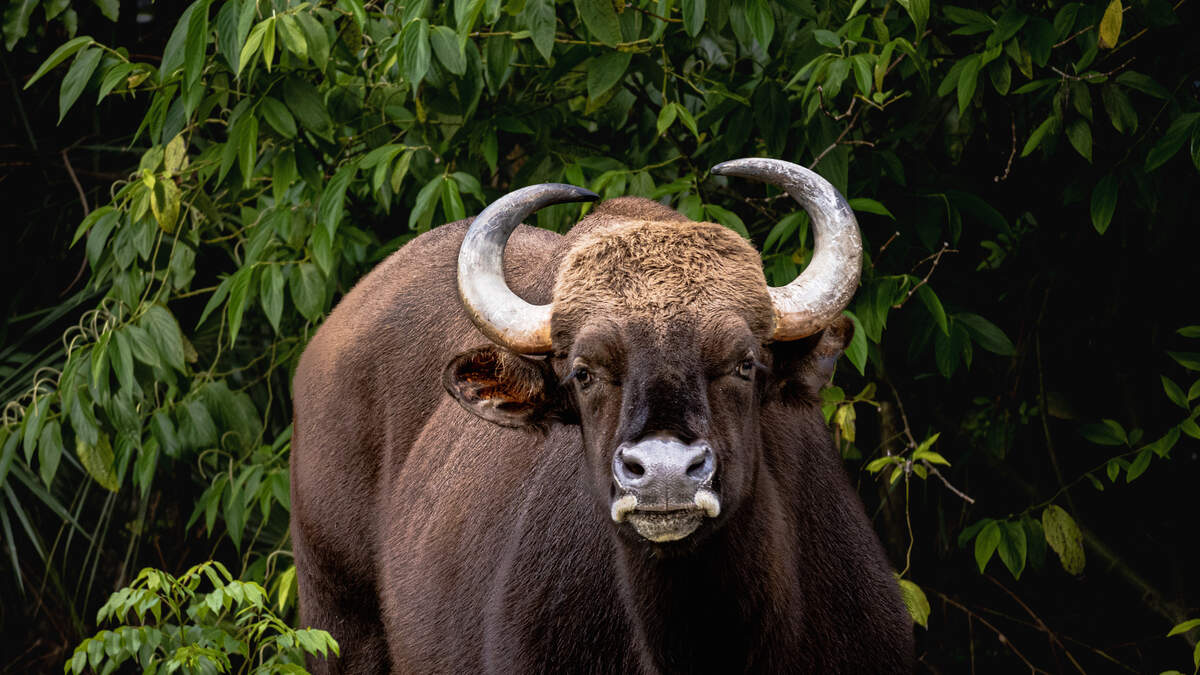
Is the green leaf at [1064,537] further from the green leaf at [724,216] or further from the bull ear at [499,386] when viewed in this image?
the bull ear at [499,386]

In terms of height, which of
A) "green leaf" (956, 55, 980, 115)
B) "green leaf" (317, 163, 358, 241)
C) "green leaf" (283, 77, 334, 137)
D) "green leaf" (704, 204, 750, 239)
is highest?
"green leaf" (283, 77, 334, 137)

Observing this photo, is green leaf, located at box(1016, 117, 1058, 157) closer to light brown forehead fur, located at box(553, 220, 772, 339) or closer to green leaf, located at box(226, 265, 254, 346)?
light brown forehead fur, located at box(553, 220, 772, 339)

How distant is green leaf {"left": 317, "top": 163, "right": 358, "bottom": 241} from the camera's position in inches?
197

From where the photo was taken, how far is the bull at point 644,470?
322 cm

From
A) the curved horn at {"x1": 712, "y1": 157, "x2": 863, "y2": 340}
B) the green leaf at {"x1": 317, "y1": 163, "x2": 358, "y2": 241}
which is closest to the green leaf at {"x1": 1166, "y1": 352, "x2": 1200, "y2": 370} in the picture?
the curved horn at {"x1": 712, "y1": 157, "x2": 863, "y2": 340}

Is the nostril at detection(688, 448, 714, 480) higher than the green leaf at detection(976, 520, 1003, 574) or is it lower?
higher

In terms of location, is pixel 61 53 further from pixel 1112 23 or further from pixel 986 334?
pixel 1112 23

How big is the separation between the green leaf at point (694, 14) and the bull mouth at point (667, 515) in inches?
74.8

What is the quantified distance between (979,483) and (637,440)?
428 cm

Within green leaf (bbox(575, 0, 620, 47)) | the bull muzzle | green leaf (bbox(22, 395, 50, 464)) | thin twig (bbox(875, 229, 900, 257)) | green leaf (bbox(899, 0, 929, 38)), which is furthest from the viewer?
green leaf (bbox(22, 395, 50, 464))

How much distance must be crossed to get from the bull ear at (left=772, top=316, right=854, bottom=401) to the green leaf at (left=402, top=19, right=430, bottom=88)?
1670 millimetres

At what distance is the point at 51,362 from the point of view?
7457mm

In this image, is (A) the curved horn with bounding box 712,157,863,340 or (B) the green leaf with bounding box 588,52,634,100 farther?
(B) the green leaf with bounding box 588,52,634,100

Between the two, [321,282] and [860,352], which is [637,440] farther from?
[321,282]
